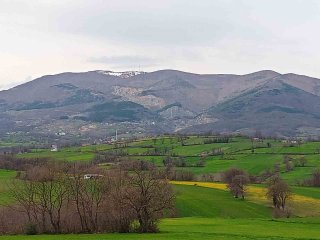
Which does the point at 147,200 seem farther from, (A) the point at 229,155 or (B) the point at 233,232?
(A) the point at 229,155

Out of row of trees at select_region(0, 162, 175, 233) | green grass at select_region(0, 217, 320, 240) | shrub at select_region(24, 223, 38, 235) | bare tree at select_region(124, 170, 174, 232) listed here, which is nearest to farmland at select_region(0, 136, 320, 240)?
green grass at select_region(0, 217, 320, 240)

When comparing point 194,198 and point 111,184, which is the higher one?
point 111,184

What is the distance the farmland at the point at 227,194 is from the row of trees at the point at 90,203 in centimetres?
327

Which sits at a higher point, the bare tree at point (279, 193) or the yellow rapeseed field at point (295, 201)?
the bare tree at point (279, 193)

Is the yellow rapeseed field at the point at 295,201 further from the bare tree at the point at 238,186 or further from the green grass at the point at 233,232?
the green grass at the point at 233,232

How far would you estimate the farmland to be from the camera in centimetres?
5516

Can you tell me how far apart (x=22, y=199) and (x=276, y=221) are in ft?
112

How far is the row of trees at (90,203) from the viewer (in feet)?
179

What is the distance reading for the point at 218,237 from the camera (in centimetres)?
4944

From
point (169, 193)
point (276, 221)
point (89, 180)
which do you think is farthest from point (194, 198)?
point (169, 193)

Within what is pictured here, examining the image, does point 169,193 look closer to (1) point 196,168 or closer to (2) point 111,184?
(2) point 111,184

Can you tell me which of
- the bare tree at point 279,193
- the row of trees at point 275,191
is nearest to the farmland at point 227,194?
the row of trees at point 275,191

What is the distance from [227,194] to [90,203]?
170 feet

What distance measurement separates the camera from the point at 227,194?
107 m
